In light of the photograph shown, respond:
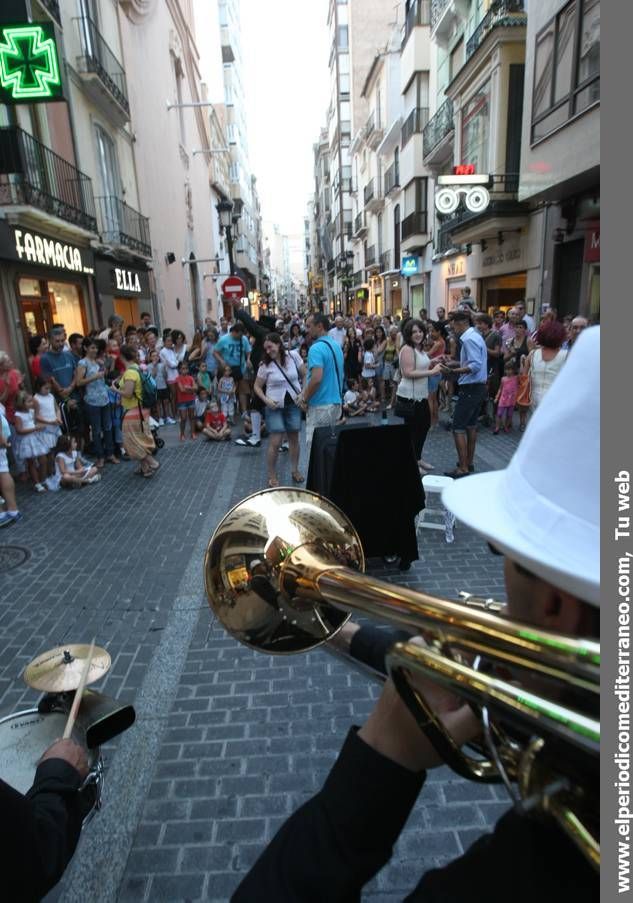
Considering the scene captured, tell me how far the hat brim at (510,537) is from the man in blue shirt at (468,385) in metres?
5.62

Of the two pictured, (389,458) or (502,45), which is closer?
(389,458)

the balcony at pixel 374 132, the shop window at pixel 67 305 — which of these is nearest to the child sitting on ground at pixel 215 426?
the shop window at pixel 67 305

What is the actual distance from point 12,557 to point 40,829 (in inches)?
167

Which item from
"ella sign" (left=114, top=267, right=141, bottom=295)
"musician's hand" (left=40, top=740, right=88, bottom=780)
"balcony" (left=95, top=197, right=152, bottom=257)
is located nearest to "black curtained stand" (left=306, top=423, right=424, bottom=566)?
"musician's hand" (left=40, top=740, right=88, bottom=780)

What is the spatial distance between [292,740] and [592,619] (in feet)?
8.11

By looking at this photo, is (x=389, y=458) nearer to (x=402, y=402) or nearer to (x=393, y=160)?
(x=402, y=402)

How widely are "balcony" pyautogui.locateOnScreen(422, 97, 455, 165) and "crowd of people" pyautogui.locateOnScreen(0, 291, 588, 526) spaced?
1166 cm

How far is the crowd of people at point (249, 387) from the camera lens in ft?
19.9

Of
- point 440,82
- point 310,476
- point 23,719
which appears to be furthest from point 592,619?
point 440,82

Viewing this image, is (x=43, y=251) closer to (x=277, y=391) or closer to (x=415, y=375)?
(x=277, y=391)

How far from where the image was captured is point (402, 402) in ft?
20.6

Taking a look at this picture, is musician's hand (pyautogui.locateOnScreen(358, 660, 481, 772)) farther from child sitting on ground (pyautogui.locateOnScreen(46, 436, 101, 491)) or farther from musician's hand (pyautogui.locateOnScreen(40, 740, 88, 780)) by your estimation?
child sitting on ground (pyautogui.locateOnScreen(46, 436, 101, 491))

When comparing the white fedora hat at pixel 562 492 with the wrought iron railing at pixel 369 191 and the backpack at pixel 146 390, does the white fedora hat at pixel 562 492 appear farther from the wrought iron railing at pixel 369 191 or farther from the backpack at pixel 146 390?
the wrought iron railing at pixel 369 191

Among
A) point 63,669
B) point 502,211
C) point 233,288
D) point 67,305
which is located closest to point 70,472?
point 63,669
